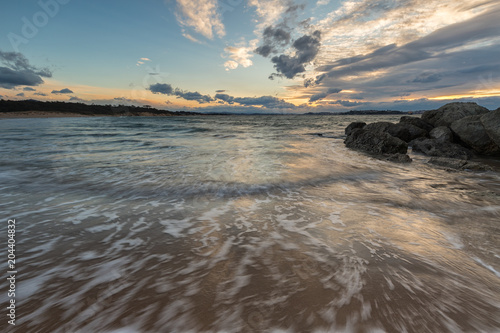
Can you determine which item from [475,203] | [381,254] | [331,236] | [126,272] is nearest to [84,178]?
[126,272]

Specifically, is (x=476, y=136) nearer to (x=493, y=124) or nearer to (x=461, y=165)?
(x=493, y=124)

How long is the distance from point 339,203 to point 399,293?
2.67 metres

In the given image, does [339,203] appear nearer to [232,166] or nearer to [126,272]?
[126,272]

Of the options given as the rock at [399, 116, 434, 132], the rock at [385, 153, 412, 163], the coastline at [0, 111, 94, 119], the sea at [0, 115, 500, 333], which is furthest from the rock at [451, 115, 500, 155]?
the coastline at [0, 111, 94, 119]

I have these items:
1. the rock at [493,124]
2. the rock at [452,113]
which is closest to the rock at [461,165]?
the rock at [493,124]

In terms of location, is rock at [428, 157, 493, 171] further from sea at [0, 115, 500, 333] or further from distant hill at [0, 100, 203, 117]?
distant hill at [0, 100, 203, 117]

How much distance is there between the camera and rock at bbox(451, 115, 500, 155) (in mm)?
10305

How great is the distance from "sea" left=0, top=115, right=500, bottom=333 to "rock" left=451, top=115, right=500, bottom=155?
22.3 feet

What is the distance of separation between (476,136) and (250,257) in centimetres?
1375

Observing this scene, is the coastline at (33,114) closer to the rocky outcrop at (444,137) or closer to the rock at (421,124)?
the rocky outcrop at (444,137)

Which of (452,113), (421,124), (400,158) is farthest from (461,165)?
(421,124)

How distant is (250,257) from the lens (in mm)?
2703

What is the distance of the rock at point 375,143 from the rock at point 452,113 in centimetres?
490

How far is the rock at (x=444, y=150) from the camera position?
10453 mm
